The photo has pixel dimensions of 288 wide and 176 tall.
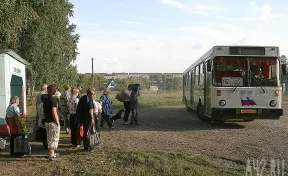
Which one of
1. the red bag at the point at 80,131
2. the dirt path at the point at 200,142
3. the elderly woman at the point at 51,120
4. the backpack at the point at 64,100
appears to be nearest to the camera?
the elderly woman at the point at 51,120

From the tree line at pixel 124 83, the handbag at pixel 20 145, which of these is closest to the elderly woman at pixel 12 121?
the handbag at pixel 20 145

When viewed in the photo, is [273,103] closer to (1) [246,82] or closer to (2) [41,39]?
(1) [246,82]

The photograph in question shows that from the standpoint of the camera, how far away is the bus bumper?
44.2ft

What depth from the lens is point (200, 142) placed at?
1090 centimetres

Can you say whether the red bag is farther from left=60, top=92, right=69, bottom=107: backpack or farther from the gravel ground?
left=60, top=92, right=69, bottom=107: backpack

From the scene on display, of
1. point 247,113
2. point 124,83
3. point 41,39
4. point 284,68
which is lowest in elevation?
point 247,113

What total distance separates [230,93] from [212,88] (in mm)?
692

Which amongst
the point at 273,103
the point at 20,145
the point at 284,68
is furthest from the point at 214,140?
the point at 20,145

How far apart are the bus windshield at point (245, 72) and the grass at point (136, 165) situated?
5749 mm

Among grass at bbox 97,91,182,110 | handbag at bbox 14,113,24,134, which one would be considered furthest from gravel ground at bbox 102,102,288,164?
grass at bbox 97,91,182,110

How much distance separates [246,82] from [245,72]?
0.38 metres

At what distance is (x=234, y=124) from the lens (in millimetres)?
15555

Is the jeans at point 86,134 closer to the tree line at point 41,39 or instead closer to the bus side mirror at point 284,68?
the bus side mirror at point 284,68

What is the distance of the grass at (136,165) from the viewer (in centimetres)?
719
